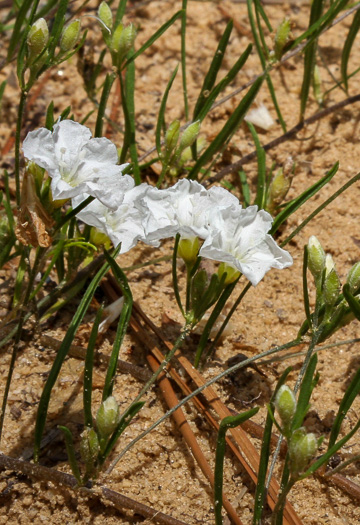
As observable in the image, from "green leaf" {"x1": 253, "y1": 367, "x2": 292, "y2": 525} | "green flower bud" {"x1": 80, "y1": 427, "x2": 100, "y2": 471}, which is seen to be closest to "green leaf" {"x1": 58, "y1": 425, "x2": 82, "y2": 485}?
"green flower bud" {"x1": 80, "y1": 427, "x2": 100, "y2": 471}

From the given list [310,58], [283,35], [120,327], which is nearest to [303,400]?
[120,327]

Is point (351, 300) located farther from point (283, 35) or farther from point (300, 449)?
point (283, 35)

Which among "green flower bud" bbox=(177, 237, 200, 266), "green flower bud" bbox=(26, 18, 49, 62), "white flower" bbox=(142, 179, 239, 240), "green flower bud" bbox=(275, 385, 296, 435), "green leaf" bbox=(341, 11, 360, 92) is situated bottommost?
"green flower bud" bbox=(275, 385, 296, 435)

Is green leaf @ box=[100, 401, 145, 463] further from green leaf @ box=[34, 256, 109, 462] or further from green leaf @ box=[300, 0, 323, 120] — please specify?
green leaf @ box=[300, 0, 323, 120]

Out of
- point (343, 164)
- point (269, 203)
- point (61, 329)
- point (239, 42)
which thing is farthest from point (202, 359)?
point (239, 42)

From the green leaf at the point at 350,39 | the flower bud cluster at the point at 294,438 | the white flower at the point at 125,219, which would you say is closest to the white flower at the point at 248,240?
the white flower at the point at 125,219

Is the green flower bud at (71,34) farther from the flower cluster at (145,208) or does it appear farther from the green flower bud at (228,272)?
the green flower bud at (228,272)

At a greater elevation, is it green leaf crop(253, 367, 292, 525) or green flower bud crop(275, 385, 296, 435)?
green flower bud crop(275, 385, 296, 435)

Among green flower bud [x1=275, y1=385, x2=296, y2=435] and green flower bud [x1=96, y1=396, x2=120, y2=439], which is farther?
green flower bud [x1=96, y1=396, x2=120, y2=439]
